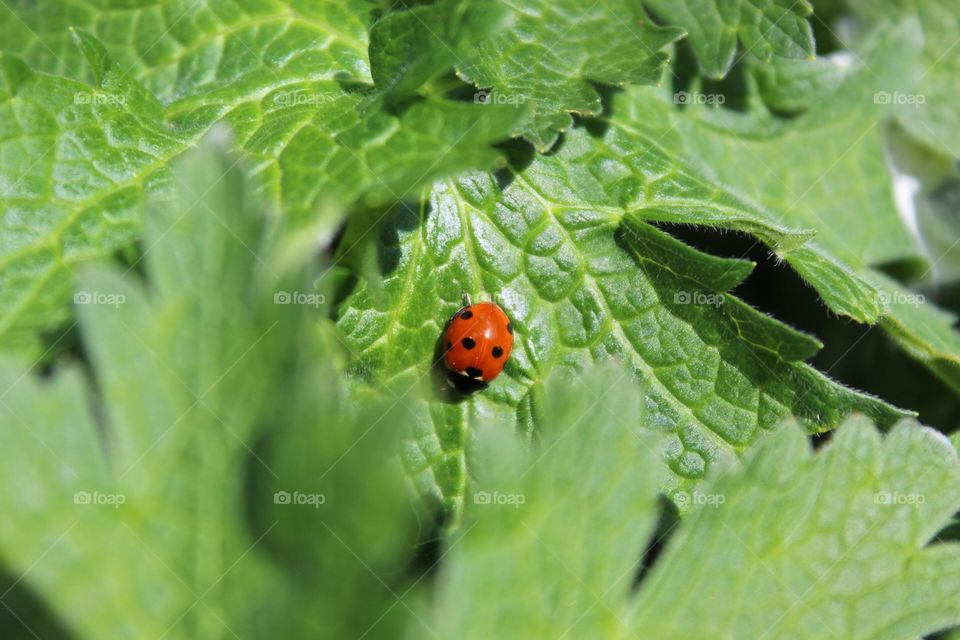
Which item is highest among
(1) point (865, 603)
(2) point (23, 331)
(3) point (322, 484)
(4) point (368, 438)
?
(4) point (368, 438)

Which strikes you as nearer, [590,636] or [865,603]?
[590,636]

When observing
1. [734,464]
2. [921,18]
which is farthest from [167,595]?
[921,18]

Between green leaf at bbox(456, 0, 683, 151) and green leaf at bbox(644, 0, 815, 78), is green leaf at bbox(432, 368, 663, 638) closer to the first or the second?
green leaf at bbox(456, 0, 683, 151)

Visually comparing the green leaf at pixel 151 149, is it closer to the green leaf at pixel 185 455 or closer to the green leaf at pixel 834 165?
the green leaf at pixel 185 455

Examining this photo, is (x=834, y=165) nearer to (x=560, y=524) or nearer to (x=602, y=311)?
(x=602, y=311)

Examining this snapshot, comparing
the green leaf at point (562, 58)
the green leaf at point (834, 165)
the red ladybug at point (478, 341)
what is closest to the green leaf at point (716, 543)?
the red ladybug at point (478, 341)

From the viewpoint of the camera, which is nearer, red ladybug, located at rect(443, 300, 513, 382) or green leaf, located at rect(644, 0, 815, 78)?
red ladybug, located at rect(443, 300, 513, 382)

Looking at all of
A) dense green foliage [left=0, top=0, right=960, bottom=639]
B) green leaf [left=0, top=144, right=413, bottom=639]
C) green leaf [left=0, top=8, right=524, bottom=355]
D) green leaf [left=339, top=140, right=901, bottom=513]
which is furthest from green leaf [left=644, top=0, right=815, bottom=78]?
green leaf [left=0, top=144, right=413, bottom=639]

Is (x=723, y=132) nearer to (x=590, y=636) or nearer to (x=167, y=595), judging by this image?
(x=590, y=636)
